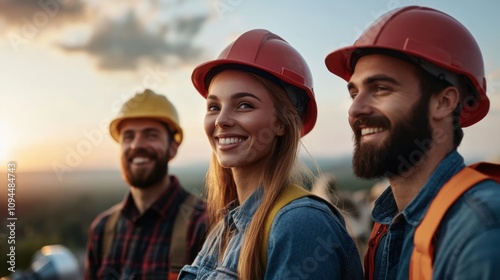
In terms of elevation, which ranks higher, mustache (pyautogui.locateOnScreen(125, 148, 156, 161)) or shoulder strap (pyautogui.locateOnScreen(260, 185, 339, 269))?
mustache (pyautogui.locateOnScreen(125, 148, 156, 161))

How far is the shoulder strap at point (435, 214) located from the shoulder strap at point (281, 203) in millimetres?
615

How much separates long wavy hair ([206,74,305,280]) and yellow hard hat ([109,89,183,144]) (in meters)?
2.20

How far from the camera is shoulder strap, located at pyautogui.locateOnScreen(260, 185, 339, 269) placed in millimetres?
2801

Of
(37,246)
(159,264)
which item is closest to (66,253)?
(159,264)

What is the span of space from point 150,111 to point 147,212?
1023mm

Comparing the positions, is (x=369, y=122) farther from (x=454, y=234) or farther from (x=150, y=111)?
(x=150, y=111)

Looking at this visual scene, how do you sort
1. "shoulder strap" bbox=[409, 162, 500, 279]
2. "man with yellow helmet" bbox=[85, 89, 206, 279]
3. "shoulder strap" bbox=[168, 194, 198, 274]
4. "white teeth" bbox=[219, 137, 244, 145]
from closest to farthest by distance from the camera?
"shoulder strap" bbox=[409, 162, 500, 279] < "white teeth" bbox=[219, 137, 244, 145] < "shoulder strap" bbox=[168, 194, 198, 274] < "man with yellow helmet" bbox=[85, 89, 206, 279]

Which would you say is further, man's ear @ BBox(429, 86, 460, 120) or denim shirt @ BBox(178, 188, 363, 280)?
man's ear @ BBox(429, 86, 460, 120)

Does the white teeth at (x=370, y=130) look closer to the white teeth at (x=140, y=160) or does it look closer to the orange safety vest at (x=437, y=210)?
the orange safety vest at (x=437, y=210)

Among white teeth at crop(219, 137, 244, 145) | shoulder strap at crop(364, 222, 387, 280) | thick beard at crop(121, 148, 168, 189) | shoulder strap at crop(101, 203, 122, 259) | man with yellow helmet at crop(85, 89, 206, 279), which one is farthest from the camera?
thick beard at crop(121, 148, 168, 189)

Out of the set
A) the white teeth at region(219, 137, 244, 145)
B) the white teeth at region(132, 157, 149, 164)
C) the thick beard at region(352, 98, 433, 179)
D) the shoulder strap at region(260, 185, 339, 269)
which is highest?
the white teeth at region(132, 157, 149, 164)

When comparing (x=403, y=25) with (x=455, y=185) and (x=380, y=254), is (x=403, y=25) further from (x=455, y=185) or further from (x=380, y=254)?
(x=380, y=254)

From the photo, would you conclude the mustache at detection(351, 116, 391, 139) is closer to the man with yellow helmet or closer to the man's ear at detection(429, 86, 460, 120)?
the man's ear at detection(429, 86, 460, 120)

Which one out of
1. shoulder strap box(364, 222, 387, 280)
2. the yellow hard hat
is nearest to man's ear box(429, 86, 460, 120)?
shoulder strap box(364, 222, 387, 280)
